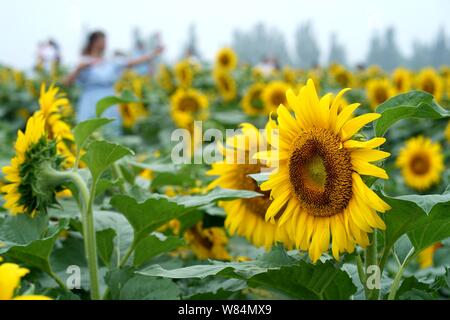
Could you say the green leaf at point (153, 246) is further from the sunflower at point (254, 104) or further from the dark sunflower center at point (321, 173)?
the sunflower at point (254, 104)

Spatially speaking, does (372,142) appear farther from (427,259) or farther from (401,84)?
(401,84)

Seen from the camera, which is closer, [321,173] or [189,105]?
[321,173]

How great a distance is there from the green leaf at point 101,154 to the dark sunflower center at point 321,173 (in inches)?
13.2

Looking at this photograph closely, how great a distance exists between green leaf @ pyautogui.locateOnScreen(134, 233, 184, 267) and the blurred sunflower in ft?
0.72

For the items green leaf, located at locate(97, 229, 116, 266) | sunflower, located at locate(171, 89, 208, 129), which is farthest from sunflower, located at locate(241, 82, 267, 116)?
green leaf, located at locate(97, 229, 116, 266)

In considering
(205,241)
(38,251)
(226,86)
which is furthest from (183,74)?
(38,251)

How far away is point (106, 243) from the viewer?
1563 millimetres

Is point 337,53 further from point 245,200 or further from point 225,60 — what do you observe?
point 245,200

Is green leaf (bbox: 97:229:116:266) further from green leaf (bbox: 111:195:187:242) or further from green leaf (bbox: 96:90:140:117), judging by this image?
green leaf (bbox: 96:90:140:117)

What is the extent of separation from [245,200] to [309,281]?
479 millimetres

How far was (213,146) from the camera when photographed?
1.90 m

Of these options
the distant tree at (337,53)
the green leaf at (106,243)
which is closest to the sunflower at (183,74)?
the green leaf at (106,243)

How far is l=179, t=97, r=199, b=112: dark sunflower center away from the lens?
4.79 metres
